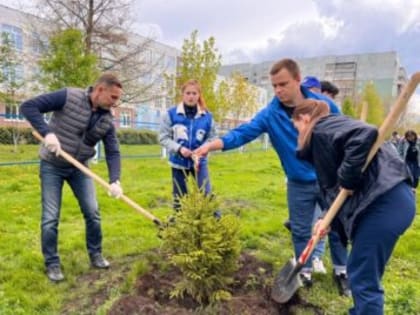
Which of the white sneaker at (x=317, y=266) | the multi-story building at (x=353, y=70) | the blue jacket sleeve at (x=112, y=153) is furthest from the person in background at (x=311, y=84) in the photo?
the multi-story building at (x=353, y=70)

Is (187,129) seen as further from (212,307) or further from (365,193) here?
(365,193)

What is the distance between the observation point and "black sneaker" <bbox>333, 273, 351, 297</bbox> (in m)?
3.69

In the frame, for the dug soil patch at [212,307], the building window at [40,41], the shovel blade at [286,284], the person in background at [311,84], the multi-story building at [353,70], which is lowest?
the dug soil patch at [212,307]

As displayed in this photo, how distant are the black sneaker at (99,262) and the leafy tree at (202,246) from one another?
1.15 m

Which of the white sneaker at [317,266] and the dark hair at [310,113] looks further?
the white sneaker at [317,266]

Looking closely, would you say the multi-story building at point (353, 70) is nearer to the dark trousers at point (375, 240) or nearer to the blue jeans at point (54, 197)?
the blue jeans at point (54, 197)

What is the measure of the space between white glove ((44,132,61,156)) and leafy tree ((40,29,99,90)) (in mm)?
8528

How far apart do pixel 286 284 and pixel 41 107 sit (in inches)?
108

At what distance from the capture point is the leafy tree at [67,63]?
1158cm

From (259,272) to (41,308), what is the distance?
6.79ft

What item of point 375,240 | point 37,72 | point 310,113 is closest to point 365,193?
point 375,240

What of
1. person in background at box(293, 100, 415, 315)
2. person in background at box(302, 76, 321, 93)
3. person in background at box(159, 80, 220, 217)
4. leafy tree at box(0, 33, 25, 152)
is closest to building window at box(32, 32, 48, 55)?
leafy tree at box(0, 33, 25, 152)

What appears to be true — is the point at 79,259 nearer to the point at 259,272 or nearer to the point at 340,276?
the point at 259,272

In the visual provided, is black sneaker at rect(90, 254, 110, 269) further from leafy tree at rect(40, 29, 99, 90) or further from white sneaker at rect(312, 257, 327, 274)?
leafy tree at rect(40, 29, 99, 90)
